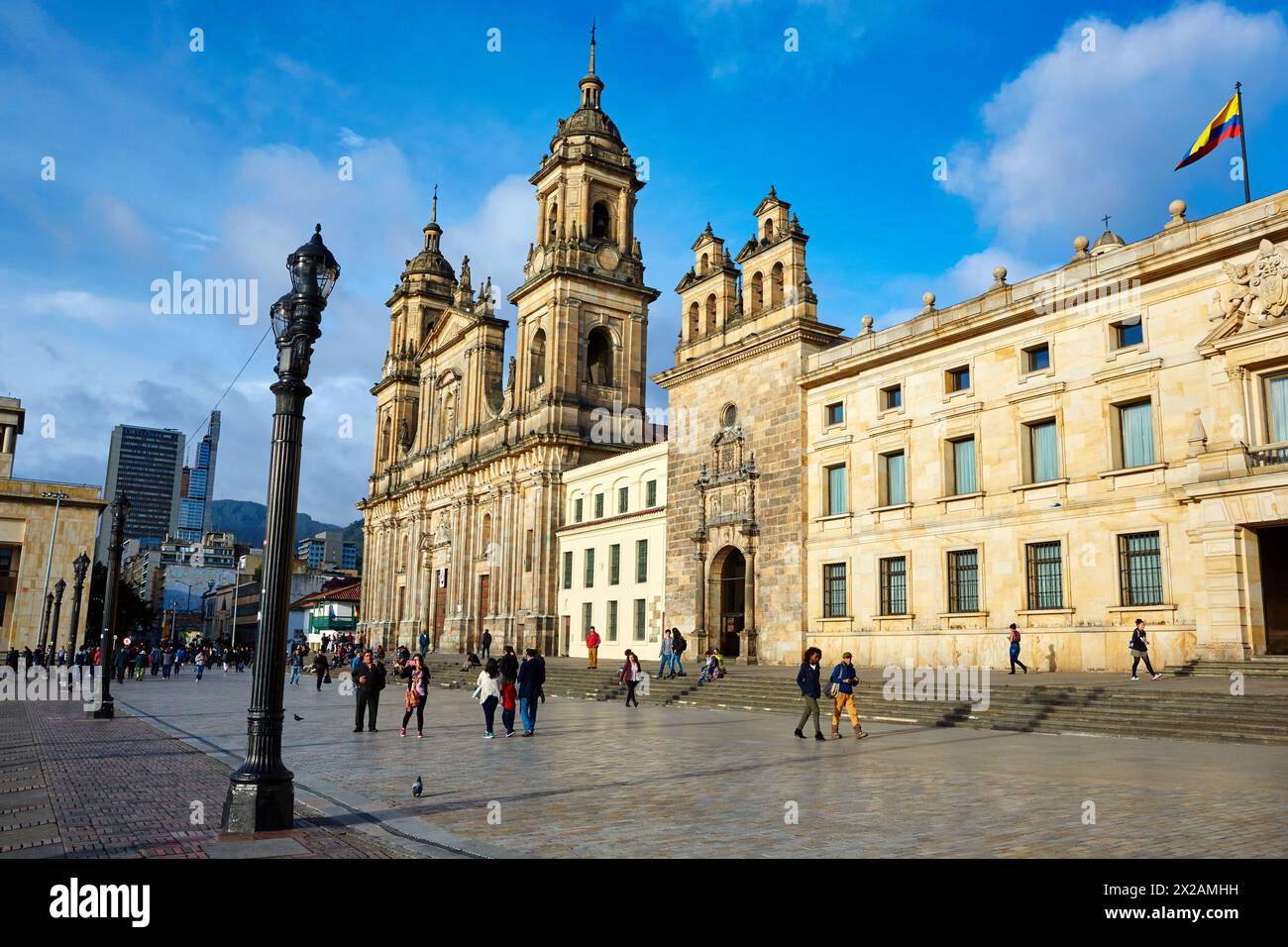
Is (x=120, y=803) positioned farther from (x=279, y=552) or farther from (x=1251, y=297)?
(x=1251, y=297)

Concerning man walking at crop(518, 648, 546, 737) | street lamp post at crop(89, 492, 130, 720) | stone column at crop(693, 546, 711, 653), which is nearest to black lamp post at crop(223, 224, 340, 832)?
man walking at crop(518, 648, 546, 737)

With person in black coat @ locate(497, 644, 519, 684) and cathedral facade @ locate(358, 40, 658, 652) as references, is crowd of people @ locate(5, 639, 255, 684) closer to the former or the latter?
cathedral facade @ locate(358, 40, 658, 652)

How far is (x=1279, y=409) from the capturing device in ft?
69.4

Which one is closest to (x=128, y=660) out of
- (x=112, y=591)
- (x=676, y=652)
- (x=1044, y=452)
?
(x=112, y=591)

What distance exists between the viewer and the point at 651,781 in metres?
11.7

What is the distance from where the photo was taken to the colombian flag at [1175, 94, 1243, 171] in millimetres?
23094

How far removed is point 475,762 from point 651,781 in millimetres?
3389

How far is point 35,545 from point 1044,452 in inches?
2412

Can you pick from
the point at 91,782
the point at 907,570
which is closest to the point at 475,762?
the point at 91,782

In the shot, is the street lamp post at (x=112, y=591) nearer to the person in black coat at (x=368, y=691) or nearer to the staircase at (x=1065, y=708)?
the person in black coat at (x=368, y=691)

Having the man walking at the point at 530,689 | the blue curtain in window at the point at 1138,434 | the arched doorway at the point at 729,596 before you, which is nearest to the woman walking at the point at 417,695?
the man walking at the point at 530,689

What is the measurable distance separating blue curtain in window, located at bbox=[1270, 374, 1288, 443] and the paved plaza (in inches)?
353

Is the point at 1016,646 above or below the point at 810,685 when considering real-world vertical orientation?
above
